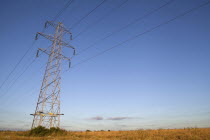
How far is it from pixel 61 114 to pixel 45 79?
6.18 m

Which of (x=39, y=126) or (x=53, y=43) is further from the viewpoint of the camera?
(x=53, y=43)

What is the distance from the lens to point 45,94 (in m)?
22.9

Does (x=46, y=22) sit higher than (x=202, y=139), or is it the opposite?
(x=46, y=22)

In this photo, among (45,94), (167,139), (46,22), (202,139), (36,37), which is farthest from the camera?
(46,22)

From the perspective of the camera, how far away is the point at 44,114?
21969 millimetres

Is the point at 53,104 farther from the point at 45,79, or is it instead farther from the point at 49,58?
the point at 49,58

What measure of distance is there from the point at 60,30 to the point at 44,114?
15.5m

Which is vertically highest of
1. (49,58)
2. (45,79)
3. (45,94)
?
(49,58)

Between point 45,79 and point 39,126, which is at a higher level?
point 45,79

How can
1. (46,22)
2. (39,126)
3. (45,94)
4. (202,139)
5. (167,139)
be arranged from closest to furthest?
1. (202,139)
2. (167,139)
3. (39,126)
4. (45,94)
5. (46,22)

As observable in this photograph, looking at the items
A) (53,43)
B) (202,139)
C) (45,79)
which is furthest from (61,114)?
(202,139)

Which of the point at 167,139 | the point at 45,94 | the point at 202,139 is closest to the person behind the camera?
the point at 202,139

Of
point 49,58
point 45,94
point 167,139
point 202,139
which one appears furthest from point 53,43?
point 202,139

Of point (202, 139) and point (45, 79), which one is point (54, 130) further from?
point (202, 139)
